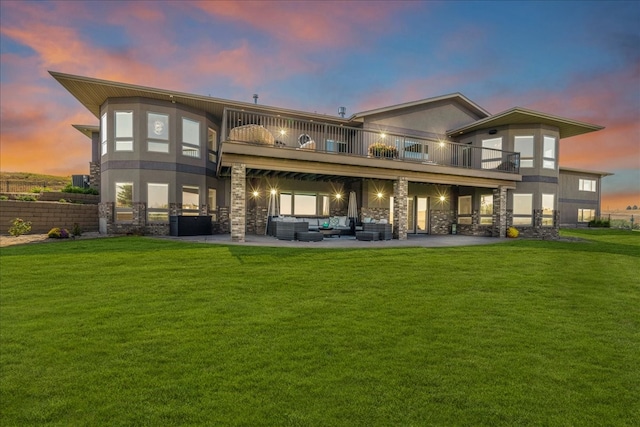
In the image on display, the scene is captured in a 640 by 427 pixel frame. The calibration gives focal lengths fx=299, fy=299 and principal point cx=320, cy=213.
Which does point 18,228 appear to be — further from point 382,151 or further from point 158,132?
point 382,151

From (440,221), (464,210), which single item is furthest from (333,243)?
(464,210)

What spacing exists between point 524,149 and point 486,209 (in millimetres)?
3863

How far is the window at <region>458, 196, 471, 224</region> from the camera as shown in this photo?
60.1 ft

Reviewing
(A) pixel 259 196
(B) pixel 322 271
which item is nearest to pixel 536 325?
(B) pixel 322 271

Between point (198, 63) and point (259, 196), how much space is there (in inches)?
344

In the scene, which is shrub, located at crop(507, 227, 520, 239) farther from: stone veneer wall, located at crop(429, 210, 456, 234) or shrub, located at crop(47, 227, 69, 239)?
shrub, located at crop(47, 227, 69, 239)

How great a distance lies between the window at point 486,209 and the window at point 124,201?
18726 mm

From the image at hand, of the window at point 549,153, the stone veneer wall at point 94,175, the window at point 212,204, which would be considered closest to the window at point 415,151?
the window at point 549,153

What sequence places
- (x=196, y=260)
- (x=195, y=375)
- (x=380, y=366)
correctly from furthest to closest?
(x=196, y=260) → (x=380, y=366) → (x=195, y=375)

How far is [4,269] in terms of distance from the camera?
670 centimetres

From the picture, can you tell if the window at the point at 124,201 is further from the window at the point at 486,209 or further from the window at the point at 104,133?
the window at the point at 486,209

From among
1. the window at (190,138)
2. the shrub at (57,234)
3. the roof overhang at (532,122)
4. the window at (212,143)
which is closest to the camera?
the shrub at (57,234)

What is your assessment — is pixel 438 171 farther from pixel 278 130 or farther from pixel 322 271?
pixel 322 271

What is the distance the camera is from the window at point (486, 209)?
17.2 m
